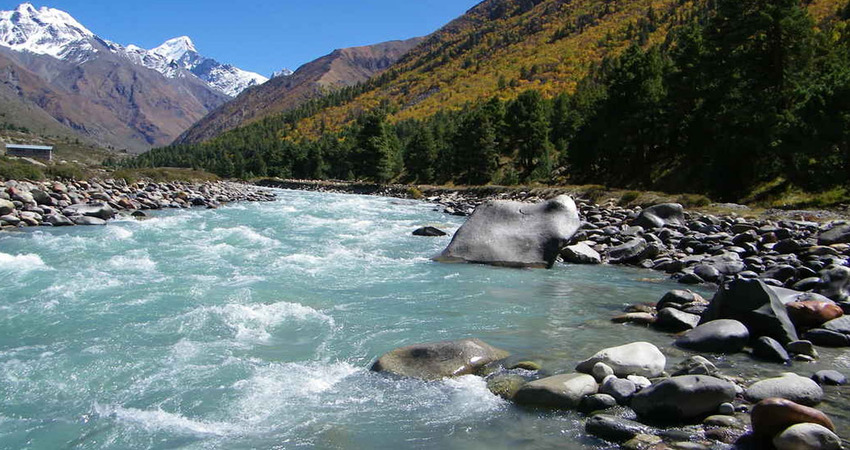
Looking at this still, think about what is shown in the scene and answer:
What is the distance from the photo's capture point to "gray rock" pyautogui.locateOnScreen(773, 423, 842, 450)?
4.46m

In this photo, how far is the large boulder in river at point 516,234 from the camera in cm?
1577

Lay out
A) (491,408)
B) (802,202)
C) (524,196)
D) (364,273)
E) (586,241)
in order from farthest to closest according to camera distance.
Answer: (524,196)
(802,202)
(586,241)
(364,273)
(491,408)

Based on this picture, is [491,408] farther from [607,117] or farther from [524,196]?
[607,117]

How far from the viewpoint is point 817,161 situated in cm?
2314

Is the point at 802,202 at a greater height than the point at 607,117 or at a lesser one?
lesser

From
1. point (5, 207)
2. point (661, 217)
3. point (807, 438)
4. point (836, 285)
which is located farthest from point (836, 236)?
point (5, 207)

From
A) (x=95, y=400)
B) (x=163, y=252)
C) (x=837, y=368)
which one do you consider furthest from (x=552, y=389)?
(x=163, y=252)

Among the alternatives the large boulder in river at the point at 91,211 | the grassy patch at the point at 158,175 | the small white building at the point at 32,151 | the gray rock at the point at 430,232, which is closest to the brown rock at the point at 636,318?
the gray rock at the point at 430,232

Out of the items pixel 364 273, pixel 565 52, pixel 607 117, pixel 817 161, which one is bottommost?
pixel 364 273

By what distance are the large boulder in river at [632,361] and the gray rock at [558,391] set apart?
1.40 ft

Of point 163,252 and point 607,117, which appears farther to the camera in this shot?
point 607,117

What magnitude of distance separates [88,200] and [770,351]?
3175 centimetres

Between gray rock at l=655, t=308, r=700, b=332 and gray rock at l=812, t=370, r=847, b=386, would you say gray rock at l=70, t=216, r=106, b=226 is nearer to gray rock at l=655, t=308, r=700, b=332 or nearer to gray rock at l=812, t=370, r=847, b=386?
gray rock at l=655, t=308, r=700, b=332

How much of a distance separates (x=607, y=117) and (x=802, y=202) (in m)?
21.5
